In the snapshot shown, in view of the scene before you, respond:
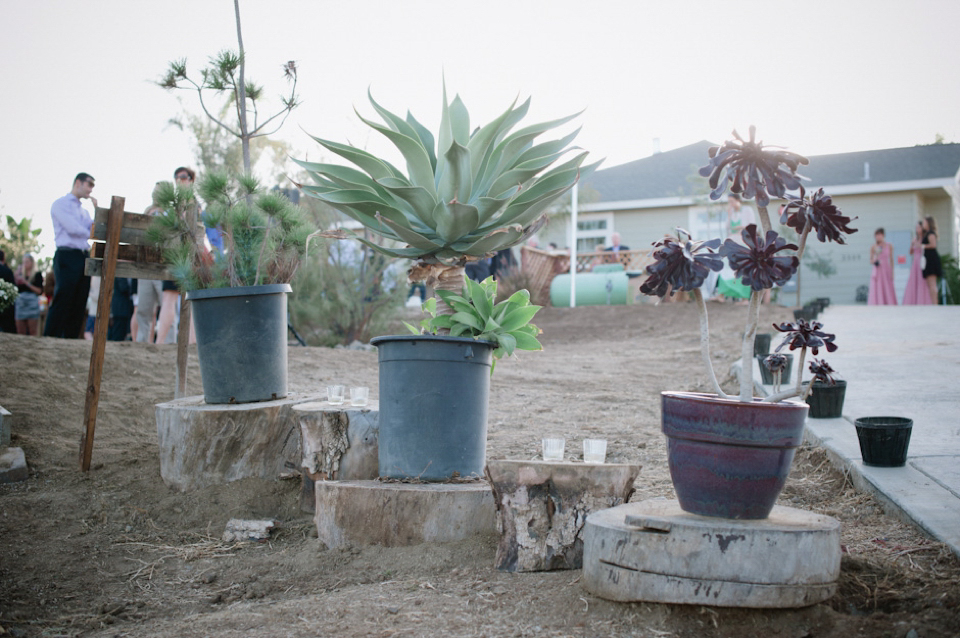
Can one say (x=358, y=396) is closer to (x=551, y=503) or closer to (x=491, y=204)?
(x=491, y=204)

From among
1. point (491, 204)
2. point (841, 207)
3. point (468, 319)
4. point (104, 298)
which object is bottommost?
point (468, 319)

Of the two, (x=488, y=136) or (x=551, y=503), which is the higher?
(x=488, y=136)

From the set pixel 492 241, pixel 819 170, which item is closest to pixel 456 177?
pixel 492 241

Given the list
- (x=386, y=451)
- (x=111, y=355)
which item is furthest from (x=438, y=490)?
(x=111, y=355)

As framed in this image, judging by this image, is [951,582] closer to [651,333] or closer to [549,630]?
[549,630]

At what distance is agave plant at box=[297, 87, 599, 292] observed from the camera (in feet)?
10.8

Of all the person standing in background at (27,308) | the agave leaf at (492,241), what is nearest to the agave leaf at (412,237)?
the agave leaf at (492,241)

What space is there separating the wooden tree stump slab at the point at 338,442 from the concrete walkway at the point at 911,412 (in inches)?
90.0

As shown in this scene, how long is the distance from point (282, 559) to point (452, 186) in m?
1.75

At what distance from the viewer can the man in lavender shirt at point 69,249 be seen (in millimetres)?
6906

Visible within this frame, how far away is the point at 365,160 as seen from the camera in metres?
3.39

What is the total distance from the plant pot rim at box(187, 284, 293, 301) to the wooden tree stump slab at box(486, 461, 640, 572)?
1903 mm

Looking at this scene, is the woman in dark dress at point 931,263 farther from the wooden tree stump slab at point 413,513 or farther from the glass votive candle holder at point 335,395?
the wooden tree stump slab at point 413,513

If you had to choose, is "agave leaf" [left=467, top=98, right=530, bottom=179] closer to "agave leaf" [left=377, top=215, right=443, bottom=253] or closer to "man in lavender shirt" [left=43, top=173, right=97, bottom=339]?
"agave leaf" [left=377, top=215, right=443, bottom=253]
